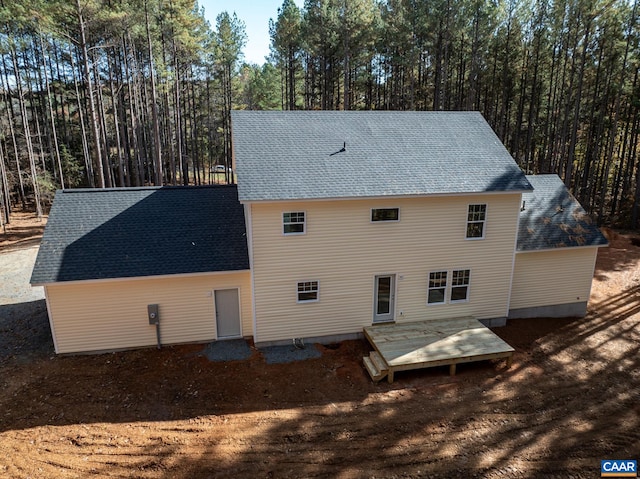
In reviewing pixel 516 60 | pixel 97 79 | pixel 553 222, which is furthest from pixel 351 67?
pixel 553 222

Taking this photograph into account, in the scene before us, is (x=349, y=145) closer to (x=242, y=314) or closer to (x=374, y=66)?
(x=242, y=314)

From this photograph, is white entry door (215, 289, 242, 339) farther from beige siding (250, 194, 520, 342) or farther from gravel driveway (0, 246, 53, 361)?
gravel driveway (0, 246, 53, 361)

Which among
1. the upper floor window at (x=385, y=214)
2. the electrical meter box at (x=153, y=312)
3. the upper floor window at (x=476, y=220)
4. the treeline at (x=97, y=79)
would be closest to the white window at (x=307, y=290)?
the upper floor window at (x=385, y=214)

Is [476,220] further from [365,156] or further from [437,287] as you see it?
[365,156]

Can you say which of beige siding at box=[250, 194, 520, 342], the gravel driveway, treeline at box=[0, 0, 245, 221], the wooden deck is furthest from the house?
treeline at box=[0, 0, 245, 221]

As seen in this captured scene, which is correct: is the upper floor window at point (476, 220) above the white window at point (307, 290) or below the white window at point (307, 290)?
above

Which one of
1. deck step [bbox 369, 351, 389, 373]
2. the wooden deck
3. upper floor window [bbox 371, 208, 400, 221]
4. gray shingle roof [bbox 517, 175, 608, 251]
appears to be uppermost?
upper floor window [bbox 371, 208, 400, 221]

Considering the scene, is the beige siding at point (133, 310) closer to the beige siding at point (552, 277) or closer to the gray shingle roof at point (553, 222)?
the beige siding at point (552, 277)
